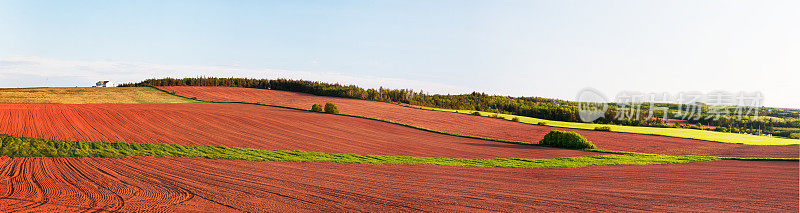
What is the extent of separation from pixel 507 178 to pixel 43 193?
518 inches

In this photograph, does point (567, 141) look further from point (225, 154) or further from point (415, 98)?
point (415, 98)

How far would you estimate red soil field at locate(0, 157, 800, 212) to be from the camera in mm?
9383

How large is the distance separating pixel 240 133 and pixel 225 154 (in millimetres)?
9299

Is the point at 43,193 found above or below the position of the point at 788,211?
below

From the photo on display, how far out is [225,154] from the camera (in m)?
17.1

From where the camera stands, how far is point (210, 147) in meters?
19.1

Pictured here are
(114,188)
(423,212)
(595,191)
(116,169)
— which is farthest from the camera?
(116,169)

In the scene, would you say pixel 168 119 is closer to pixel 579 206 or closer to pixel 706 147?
pixel 579 206

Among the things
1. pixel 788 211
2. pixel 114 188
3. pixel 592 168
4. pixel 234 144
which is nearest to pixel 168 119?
pixel 234 144

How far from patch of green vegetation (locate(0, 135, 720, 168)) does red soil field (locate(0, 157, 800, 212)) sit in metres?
1.00

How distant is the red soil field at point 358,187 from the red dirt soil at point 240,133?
5.93 meters

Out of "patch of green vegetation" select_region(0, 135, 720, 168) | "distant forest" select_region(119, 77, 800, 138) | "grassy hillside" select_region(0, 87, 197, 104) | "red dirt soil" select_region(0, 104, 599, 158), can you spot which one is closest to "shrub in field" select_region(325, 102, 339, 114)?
"red dirt soil" select_region(0, 104, 599, 158)

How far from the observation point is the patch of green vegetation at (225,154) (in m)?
15.3

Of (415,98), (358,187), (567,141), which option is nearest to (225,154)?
(358,187)
